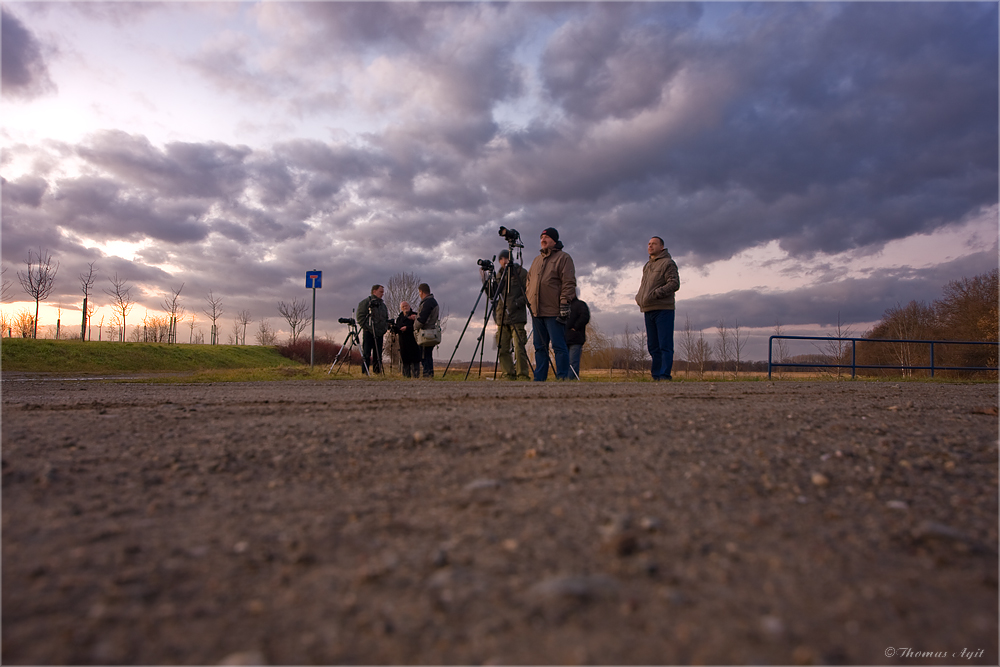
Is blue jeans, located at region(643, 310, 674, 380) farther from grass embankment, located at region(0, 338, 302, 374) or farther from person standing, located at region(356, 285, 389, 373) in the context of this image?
grass embankment, located at region(0, 338, 302, 374)

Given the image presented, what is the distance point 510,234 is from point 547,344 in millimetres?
2428

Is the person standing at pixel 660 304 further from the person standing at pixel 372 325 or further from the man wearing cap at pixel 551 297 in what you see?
the person standing at pixel 372 325

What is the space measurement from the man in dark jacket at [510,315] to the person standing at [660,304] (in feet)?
6.85

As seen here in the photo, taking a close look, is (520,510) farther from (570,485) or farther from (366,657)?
(366,657)

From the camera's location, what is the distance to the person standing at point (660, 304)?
8.28m

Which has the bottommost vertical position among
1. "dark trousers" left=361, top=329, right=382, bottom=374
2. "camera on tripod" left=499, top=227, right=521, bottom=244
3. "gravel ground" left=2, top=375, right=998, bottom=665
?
"gravel ground" left=2, top=375, right=998, bottom=665

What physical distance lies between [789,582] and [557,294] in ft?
23.8

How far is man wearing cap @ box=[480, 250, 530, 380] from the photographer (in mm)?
9406

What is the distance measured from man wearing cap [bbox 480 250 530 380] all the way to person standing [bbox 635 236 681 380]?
2.09 metres

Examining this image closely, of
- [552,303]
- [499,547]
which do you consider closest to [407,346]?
[552,303]

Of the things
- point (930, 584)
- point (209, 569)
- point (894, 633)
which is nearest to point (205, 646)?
point (209, 569)

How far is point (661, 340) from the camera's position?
27.7ft

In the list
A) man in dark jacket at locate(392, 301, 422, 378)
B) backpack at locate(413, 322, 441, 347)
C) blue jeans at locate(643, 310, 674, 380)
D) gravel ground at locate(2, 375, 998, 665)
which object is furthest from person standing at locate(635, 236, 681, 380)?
gravel ground at locate(2, 375, 998, 665)

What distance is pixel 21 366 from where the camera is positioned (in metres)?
20.0
